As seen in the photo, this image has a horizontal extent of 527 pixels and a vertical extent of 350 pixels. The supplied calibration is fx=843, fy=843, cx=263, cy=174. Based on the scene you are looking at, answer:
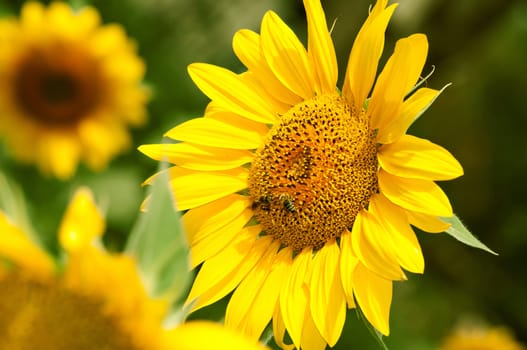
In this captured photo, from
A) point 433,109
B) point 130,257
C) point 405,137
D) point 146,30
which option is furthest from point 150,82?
point 130,257

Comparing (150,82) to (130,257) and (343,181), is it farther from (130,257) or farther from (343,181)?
(130,257)

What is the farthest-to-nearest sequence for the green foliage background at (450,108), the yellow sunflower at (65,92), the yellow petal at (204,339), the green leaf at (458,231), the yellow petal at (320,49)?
the green foliage background at (450,108)
the yellow sunflower at (65,92)
the yellow petal at (320,49)
the green leaf at (458,231)
the yellow petal at (204,339)

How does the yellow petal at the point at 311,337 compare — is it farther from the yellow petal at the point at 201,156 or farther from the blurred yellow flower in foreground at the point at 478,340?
the blurred yellow flower in foreground at the point at 478,340

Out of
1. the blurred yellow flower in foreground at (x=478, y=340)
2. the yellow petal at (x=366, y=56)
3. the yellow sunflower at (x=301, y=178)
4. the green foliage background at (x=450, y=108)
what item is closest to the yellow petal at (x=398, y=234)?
the yellow sunflower at (x=301, y=178)

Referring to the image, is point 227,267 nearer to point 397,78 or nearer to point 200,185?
point 200,185

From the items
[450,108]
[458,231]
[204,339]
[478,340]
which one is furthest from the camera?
[450,108]

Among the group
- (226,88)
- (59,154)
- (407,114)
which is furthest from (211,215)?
(59,154)
